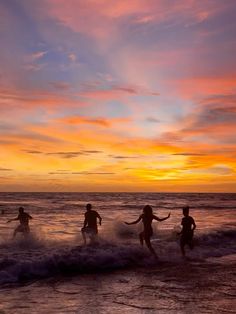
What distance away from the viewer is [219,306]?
8.88 metres

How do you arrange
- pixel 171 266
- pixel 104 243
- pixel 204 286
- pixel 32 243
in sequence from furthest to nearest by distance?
pixel 32 243, pixel 104 243, pixel 171 266, pixel 204 286

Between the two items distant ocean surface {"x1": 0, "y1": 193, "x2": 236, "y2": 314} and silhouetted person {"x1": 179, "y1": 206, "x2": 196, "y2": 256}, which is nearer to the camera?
distant ocean surface {"x1": 0, "y1": 193, "x2": 236, "y2": 314}

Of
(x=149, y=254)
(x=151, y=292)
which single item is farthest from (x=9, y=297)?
(x=149, y=254)

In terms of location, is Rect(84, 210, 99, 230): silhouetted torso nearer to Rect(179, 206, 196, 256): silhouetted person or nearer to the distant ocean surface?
the distant ocean surface

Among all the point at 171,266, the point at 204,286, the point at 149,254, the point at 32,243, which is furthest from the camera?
the point at 32,243

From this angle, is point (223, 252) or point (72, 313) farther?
point (223, 252)

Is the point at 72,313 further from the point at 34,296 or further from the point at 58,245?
the point at 58,245

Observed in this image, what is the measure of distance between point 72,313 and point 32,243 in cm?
1075

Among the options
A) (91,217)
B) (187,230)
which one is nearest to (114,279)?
(187,230)

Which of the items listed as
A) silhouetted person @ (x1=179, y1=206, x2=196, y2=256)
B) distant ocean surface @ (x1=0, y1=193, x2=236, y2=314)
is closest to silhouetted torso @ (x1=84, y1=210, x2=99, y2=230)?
distant ocean surface @ (x1=0, y1=193, x2=236, y2=314)

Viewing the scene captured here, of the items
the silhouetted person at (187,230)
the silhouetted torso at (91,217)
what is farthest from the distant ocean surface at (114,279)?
the silhouetted torso at (91,217)

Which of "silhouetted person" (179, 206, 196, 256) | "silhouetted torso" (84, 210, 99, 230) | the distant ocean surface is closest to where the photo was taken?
the distant ocean surface

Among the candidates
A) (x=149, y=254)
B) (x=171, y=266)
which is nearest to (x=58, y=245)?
(x=149, y=254)

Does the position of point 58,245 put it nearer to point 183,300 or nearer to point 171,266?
point 171,266
